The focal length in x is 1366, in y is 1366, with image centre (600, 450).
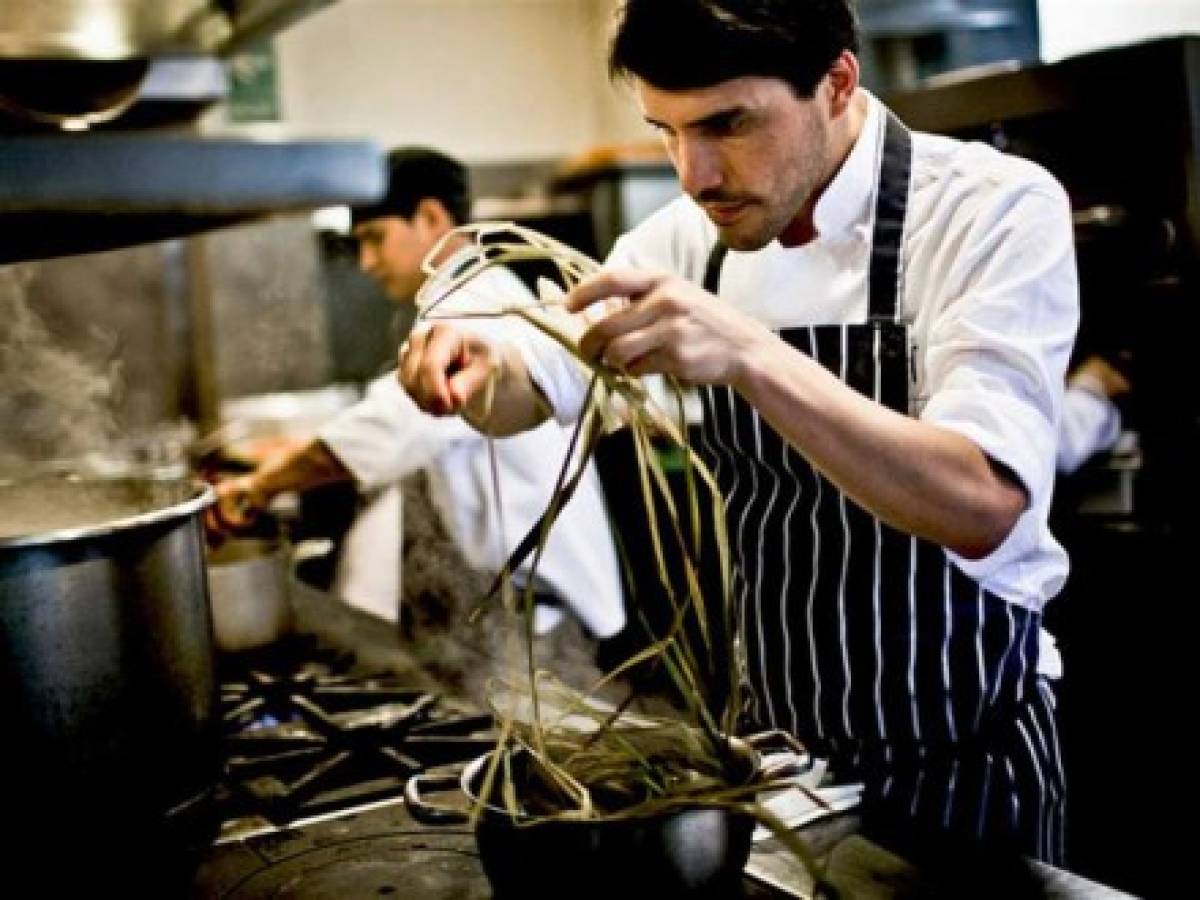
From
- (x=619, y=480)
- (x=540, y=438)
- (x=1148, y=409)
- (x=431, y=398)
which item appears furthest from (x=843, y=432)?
(x=619, y=480)

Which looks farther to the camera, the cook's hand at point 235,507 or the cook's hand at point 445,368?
the cook's hand at point 235,507

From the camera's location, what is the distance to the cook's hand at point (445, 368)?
1.53 metres

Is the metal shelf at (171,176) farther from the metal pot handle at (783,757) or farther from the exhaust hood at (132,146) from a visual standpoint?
the metal pot handle at (783,757)

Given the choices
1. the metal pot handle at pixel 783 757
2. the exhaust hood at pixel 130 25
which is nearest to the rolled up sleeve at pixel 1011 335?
the metal pot handle at pixel 783 757

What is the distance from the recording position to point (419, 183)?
3.41 meters

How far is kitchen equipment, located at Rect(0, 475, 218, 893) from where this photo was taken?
119 cm

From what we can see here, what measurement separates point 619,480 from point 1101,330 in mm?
2218

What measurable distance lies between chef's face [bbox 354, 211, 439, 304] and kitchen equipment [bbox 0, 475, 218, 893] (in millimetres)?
2197

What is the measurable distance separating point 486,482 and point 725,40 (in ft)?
6.23

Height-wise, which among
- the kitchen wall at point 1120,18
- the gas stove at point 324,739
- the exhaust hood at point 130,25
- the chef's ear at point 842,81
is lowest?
the gas stove at point 324,739

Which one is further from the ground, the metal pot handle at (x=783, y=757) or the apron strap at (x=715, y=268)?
the apron strap at (x=715, y=268)

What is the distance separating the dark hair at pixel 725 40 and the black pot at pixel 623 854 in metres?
0.84

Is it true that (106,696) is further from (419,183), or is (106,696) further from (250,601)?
(419,183)

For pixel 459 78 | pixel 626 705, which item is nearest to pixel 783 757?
pixel 626 705
